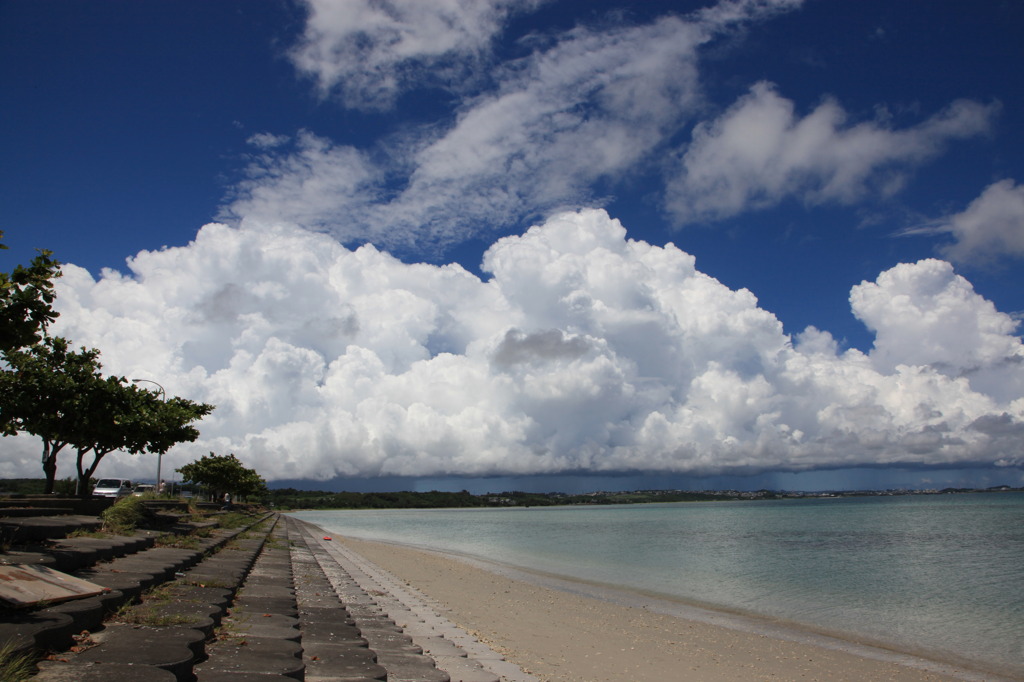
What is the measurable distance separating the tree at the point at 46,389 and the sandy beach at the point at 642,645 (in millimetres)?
12919

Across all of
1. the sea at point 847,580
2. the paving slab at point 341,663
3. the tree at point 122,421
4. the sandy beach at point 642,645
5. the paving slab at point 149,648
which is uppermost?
the tree at point 122,421

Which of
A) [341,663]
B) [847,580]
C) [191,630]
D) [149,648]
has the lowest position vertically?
[847,580]

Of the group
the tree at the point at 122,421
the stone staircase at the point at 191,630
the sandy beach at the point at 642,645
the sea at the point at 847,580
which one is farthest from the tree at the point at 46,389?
the sea at the point at 847,580

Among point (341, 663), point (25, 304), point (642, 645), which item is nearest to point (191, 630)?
point (341, 663)

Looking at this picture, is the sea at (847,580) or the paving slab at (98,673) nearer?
the paving slab at (98,673)

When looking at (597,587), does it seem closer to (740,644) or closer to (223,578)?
(740,644)

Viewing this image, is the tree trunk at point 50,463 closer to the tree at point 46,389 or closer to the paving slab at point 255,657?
the tree at point 46,389

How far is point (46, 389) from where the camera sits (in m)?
19.1

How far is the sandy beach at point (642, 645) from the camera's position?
44.2 ft

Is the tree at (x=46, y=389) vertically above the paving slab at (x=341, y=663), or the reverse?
the tree at (x=46, y=389)

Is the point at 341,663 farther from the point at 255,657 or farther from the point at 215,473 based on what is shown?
Result: the point at 215,473

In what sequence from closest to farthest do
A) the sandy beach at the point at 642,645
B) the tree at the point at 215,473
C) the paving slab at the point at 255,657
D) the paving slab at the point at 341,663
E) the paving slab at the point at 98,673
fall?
the paving slab at the point at 98,673 → the paving slab at the point at 255,657 → the paving slab at the point at 341,663 → the sandy beach at the point at 642,645 → the tree at the point at 215,473

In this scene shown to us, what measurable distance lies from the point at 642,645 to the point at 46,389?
58.9ft

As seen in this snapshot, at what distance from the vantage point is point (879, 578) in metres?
31.8
